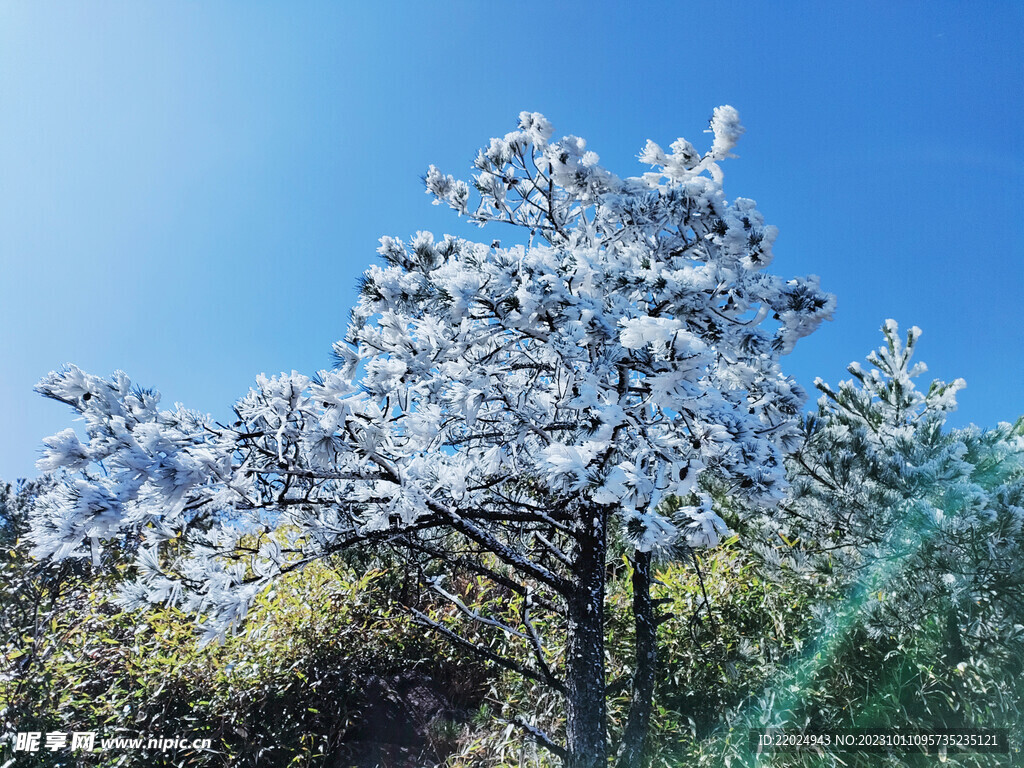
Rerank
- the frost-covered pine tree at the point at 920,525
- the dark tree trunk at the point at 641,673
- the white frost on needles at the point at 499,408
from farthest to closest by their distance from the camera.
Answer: the dark tree trunk at the point at 641,673 < the frost-covered pine tree at the point at 920,525 < the white frost on needles at the point at 499,408

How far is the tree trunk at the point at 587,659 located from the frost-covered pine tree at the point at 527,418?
0.01 metres

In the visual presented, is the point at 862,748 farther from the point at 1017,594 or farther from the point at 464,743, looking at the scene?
the point at 464,743

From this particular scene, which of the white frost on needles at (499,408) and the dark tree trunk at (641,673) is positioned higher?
the white frost on needles at (499,408)

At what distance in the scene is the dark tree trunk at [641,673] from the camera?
371 centimetres

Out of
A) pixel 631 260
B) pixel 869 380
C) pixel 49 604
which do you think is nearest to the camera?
pixel 631 260

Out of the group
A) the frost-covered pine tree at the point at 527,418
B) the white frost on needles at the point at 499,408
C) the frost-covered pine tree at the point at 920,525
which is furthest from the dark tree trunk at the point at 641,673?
the frost-covered pine tree at the point at 920,525

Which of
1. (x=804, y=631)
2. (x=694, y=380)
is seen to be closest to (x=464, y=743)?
(x=804, y=631)

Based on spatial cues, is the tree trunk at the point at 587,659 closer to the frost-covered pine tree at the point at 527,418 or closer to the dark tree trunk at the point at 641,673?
the frost-covered pine tree at the point at 527,418

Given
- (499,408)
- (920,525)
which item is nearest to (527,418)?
(499,408)

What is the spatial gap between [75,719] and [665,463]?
19.6 ft

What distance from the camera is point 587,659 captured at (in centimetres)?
360

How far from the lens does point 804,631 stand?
15.4 ft

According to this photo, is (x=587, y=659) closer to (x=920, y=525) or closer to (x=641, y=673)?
(x=641, y=673)

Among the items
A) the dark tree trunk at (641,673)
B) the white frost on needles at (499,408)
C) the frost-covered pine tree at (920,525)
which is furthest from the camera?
the dark tree trunk at (641,673)
